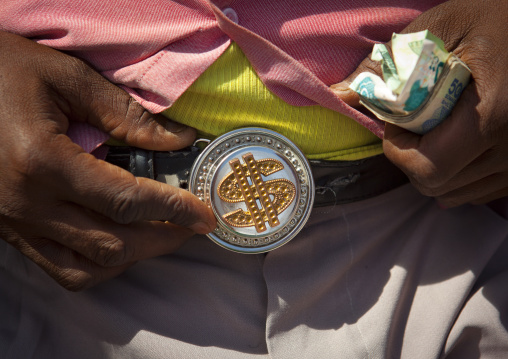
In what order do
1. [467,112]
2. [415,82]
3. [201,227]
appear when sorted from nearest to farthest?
1. [415,82]
2. [467,112]
3. [201,227]

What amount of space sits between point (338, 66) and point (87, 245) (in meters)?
0.75

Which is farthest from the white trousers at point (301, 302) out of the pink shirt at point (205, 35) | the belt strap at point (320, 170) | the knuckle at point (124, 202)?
the pink shirt at point (205, 35)

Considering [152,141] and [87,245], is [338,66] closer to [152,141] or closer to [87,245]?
[152,141]

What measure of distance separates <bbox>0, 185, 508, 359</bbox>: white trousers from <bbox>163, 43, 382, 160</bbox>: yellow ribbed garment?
0.20 m

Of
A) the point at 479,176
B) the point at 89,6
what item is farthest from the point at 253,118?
the point at 479,176

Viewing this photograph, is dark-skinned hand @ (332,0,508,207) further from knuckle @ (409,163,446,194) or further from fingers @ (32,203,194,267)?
fingers @ (32,203,194,267)

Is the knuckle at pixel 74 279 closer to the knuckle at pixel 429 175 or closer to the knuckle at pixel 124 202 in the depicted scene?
the knuckle at pixel 124 202

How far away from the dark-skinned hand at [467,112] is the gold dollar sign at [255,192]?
0.26 meters

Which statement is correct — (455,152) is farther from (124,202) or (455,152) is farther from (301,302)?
(124,202)

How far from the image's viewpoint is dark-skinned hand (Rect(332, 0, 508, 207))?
3.09ft

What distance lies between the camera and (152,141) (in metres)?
1.03

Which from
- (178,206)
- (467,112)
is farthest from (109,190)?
(467,112)

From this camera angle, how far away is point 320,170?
43.5 inches

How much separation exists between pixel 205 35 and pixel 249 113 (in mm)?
214
